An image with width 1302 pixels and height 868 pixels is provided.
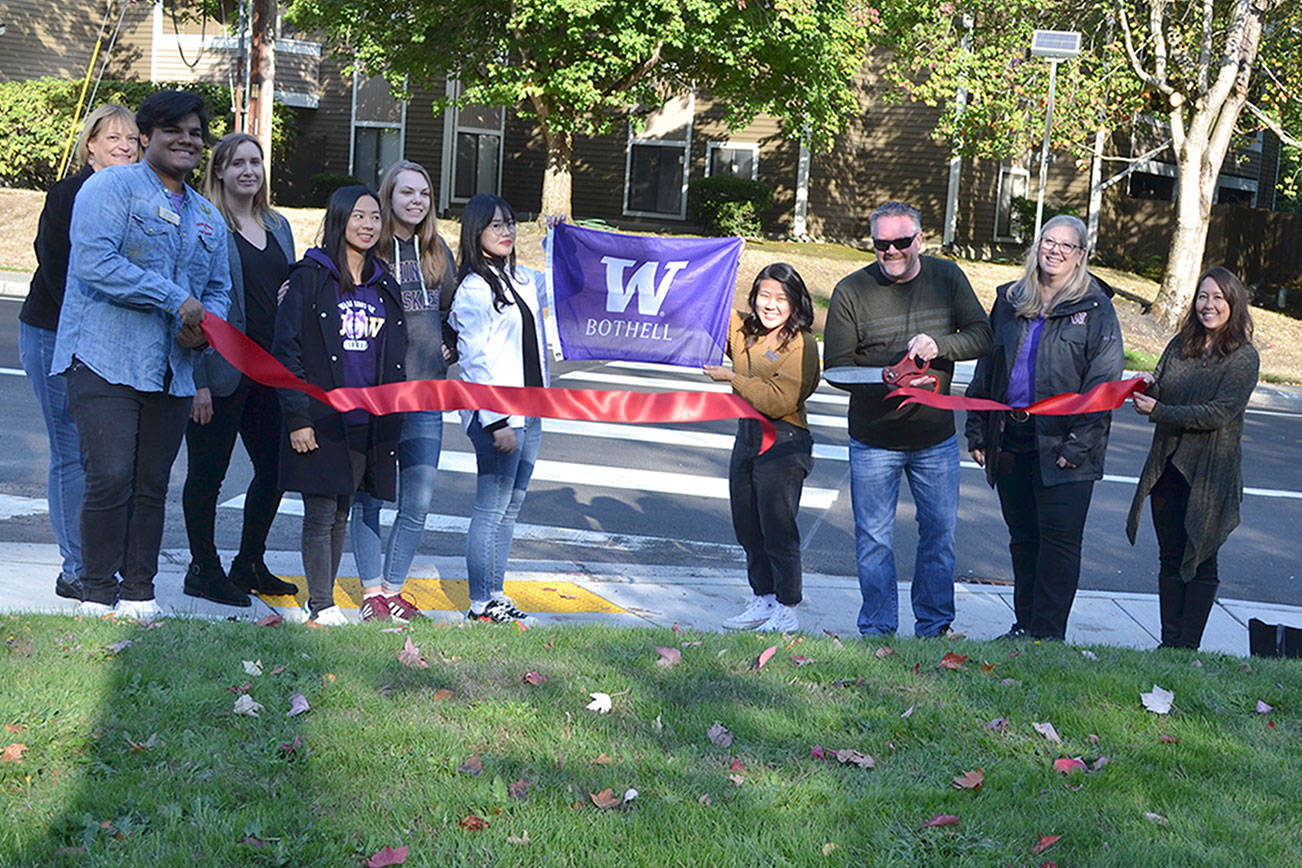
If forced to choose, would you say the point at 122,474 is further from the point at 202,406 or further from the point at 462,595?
the point at 462,595

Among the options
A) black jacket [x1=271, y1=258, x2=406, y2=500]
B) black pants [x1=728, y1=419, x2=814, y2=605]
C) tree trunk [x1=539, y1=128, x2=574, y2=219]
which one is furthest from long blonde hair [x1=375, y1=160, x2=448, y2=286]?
tree trunk [x1=539, y1=128, x2=574, y2=219]

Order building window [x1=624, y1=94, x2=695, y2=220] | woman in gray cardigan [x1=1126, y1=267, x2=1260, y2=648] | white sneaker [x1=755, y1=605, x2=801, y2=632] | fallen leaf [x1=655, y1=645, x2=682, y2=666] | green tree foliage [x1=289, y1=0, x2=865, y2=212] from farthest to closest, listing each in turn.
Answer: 1. building window [x1=624, y1=94, x2=695, y2=220]
2. green tree foliage [x1=289, y1=0, x2=865, y2=212]
3. white sneaker [x1=755, y1=605, x2=801, y2=632]
4. woman in gray cardigan [x1=1126, y1=267, x2=1260, y2=648]
5. fallen leaf [x1=655, y1=645, x2=682, y2=666]

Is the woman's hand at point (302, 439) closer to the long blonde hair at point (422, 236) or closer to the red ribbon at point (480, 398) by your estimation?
the red ribbon at point (480, 398)

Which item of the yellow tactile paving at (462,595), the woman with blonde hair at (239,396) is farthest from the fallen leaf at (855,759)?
the woman with blonde hair at (239,396)

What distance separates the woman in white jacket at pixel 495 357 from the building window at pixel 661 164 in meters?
26.4

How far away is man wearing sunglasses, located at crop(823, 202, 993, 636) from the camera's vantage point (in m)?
5.80

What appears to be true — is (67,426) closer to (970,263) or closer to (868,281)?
(868,281)

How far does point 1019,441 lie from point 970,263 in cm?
2349

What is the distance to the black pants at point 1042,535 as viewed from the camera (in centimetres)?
581

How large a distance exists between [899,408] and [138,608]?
331 centimetres

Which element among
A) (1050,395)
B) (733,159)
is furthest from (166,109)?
(733,159)

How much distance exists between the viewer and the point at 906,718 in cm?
440

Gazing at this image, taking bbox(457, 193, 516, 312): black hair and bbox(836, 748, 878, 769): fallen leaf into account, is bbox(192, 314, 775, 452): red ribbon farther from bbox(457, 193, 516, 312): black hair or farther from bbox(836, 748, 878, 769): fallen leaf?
bbox(836, 748, 878, 769): fallen leaf

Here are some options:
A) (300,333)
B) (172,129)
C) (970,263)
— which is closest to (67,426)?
(300,333)
